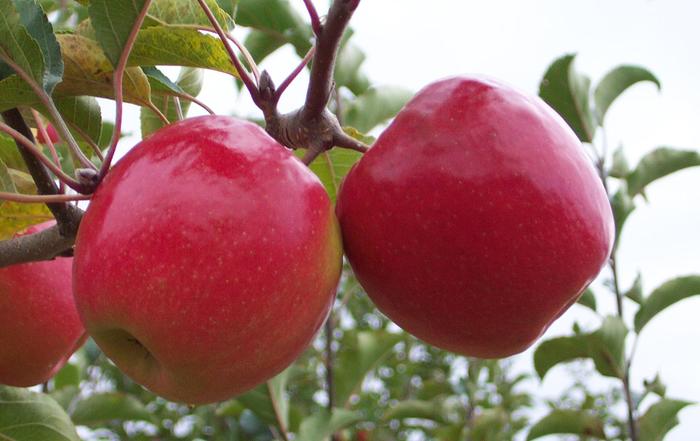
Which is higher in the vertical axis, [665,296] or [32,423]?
[32,423]

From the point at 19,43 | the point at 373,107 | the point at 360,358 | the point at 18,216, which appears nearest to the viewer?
the point at 19,43

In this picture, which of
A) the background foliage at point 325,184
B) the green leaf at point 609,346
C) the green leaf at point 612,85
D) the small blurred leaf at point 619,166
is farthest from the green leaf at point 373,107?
the green leaf at point 609,346

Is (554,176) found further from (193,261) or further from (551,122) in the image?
(193,261)

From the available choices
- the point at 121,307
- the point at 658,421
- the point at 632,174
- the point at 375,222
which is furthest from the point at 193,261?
the point at 632,174

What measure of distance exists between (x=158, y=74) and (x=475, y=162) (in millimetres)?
488

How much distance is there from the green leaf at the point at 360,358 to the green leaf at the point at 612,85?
0.83m

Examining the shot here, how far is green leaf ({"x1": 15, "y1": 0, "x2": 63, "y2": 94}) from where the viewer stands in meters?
0.98

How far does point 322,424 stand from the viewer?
6.42ft

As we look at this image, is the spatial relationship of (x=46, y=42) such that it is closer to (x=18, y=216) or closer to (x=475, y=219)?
(x=18, y=216)

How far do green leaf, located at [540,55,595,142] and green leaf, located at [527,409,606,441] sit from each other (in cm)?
73

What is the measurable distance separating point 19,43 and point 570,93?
1495mm

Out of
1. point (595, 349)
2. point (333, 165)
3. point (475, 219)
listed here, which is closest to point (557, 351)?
point (595, 349)

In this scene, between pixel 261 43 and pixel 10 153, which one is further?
pixel 261 43

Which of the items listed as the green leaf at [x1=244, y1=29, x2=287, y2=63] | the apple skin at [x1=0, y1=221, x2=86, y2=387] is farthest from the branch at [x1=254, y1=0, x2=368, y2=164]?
the green leaf at [x1=244, y1=29, x2=287, y2=63]
